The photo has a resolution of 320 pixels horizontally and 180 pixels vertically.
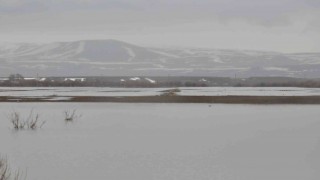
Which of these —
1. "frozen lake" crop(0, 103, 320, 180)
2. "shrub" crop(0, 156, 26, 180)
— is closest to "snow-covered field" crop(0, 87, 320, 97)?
"frozen lake" crop(0, 103, 320, 180)

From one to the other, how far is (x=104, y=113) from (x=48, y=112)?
3.27 meters

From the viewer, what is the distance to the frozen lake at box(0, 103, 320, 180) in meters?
16.0

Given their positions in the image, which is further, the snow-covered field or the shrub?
the snow-covered field

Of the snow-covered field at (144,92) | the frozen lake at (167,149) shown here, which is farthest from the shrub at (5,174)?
the snow-covered field at (144,92)

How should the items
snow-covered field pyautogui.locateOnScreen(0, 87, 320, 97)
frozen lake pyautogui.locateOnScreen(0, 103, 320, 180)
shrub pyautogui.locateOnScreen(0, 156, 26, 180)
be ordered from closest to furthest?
1. shrub pyautogui.locateOnScreen(0, 156, 26, 180)
2. frozen lake pyautogui.locateOnScreen(0, 103, 320, 180)
3. snow-covered field pyautogui.locateOnScreen(0, 87, 320, 97)

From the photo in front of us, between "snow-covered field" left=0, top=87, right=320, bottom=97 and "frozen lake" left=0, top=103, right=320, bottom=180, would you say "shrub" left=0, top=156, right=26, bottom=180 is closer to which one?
"frozen lake" left=0, top=103, right=320, bottom=180

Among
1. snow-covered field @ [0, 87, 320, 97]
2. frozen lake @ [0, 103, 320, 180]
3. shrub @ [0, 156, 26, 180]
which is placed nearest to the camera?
shrub @ [0, 156, 26, 180]

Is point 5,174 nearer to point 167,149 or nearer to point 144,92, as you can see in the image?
point 167,149

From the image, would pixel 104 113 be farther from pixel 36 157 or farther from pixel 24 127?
pixel 36 157

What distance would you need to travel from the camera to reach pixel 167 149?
20.3 m

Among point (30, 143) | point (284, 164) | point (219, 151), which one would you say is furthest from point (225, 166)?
point (30, 143)

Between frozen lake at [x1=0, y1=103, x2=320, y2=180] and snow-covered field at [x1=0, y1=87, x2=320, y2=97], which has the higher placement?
snow-covered field at [x1=0, y1=87, x2=320, y2=97]

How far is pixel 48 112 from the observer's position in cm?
3812

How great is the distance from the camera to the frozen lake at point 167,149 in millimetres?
15953
